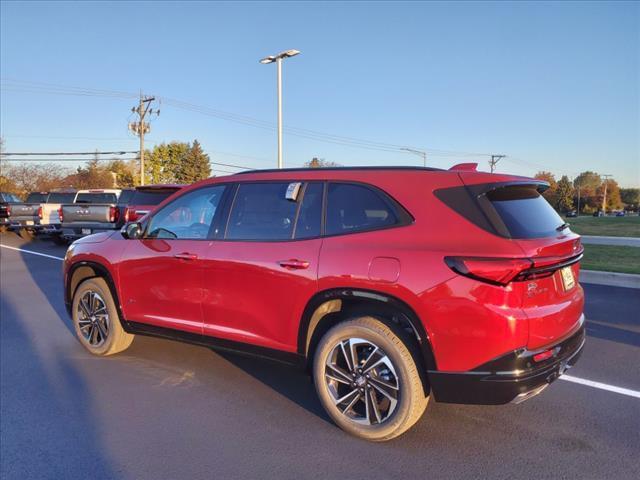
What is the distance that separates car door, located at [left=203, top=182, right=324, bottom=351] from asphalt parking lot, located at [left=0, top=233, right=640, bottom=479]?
23.5 inches

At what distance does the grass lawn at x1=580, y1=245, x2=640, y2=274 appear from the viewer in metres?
9.74

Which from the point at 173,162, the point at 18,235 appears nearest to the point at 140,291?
the point at 18,235

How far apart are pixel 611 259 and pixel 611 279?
8.96 feet

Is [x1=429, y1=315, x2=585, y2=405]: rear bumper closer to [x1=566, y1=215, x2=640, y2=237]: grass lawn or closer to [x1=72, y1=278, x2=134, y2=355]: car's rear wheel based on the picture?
[x1=72, y1=278, x2=134, y2=355]: car's rear wheel

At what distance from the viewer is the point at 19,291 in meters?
8.62

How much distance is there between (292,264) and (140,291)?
73.4 inches

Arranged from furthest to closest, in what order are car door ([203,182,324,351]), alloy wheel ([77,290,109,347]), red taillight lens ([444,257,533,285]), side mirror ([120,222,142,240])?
1. alloy wheel ([77,290,109,347])
2. side mirror ([120,222,142,240])
3. car door ([203,182,324,351])
4. red taillight lens ([444,257,533,285])

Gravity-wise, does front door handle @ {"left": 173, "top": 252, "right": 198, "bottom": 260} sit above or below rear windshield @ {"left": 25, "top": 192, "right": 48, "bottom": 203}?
below

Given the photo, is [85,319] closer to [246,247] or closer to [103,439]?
[103,439]

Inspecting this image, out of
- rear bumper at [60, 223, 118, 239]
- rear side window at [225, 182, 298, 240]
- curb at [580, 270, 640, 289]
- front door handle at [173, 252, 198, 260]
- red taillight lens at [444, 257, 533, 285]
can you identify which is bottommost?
curb at [580, 270, 640, 289]

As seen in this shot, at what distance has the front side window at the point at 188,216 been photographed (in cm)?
421

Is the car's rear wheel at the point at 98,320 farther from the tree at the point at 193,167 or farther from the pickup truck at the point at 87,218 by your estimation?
the tree at the point at 193,167

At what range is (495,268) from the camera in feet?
9.09

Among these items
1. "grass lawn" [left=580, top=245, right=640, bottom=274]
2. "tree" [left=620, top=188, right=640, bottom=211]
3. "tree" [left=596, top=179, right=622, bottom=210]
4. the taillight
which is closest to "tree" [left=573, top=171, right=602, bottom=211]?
"tree" [left=596, top=179, right=622, bottom=210]
